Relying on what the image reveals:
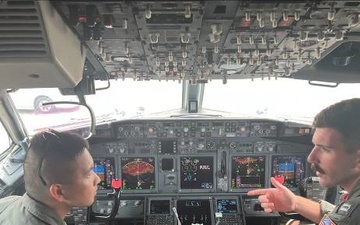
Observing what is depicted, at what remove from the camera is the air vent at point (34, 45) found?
1.00 m

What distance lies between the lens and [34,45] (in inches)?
41.9

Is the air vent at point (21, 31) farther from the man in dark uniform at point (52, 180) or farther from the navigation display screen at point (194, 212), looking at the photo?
the navigation display screen at point (194, 212)

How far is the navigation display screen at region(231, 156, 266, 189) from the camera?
4.52m

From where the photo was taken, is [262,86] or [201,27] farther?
[262,86]

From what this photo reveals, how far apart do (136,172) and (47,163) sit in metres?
2.83

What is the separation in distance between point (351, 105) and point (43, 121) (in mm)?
3191

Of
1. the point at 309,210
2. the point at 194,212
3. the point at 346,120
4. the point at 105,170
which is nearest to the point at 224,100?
the point at 194,212

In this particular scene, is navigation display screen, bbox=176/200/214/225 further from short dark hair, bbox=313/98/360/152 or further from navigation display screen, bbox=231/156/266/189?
short dark hair, bbox=313/98/360/152

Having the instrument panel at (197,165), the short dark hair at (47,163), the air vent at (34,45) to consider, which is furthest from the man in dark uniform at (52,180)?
the instrument panel at (197,165)

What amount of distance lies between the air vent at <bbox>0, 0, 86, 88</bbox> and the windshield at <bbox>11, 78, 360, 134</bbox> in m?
3.15

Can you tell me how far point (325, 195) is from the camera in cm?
427

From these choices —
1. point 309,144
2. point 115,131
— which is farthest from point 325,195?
point 115,131

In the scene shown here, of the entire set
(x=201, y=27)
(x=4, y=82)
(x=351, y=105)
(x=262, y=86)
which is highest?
(x=201, y=27)

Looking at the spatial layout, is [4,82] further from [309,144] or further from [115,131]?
[309,144]
